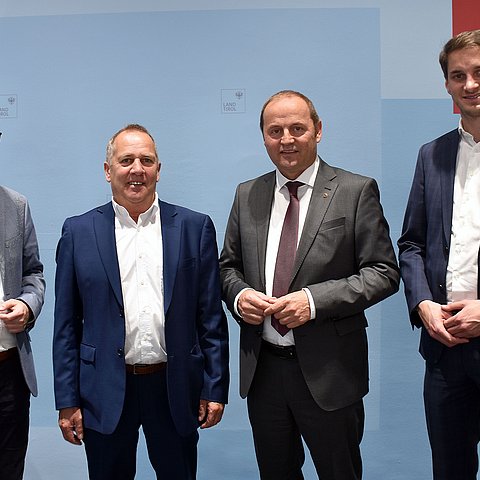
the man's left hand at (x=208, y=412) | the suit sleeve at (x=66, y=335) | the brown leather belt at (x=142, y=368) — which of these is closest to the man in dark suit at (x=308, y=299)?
the man's left hand at (x=208, y=412)

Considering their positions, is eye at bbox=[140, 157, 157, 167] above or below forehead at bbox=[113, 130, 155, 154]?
below

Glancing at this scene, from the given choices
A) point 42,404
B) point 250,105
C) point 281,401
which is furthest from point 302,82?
point 42,404

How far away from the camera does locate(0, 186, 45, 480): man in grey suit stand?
2373mm

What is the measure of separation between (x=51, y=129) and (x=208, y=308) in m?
1.70

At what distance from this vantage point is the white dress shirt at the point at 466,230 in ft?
7.04

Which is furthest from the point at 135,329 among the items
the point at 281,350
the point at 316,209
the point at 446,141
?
the point at 446,141

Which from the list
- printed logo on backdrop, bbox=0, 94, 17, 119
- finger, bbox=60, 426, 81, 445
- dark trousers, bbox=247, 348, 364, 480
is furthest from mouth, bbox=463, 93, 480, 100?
printed logo on backdrop, bbox=0, 94, 17, 119

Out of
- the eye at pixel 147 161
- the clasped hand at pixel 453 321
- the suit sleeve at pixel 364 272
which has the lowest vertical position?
the clasped hand at pixel 453 321

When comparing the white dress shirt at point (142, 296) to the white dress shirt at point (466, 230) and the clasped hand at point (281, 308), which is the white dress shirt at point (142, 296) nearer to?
the clasped hand at point (281, 308)

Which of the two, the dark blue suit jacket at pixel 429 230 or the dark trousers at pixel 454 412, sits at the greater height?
the dark blue suit jacket at pixel 429 230

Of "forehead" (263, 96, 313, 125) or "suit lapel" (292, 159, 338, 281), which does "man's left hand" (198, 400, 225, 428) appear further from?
"forehead" (263, 96, 313, 125)

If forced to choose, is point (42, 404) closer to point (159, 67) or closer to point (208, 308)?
point (208, 308)

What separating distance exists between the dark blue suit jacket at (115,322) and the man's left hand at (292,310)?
27 cm

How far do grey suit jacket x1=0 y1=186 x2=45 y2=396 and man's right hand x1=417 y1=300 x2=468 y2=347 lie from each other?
55.0 inches
